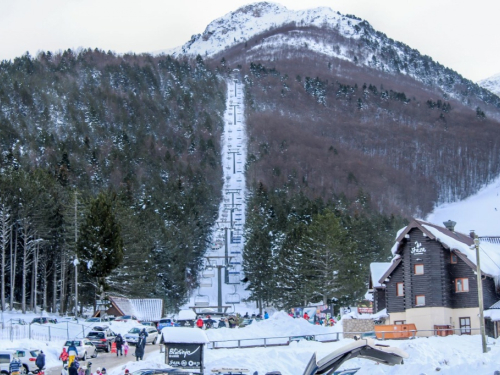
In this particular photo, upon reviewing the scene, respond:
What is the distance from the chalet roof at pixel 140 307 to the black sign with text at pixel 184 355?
42.3 meters

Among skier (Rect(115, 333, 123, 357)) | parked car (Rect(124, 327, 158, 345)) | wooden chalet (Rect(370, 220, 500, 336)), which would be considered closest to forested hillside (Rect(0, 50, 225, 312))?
parked car (Rect(124, 327, 158, 345))

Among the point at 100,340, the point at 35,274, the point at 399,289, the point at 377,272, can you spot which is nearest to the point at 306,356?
the point at 100,340

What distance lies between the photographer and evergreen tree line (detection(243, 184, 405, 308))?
78.2 m

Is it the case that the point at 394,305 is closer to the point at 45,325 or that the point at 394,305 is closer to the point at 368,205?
the point at 45,325

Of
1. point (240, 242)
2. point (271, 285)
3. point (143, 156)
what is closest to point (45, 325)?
point (271, 285)

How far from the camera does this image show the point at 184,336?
2592 cm

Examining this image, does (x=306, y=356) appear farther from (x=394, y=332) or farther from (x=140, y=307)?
(x=140, y=307)

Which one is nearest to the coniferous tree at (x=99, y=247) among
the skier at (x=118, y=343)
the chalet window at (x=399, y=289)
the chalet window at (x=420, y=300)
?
the skier at (x=118, y=343)

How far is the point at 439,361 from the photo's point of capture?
1073 inches

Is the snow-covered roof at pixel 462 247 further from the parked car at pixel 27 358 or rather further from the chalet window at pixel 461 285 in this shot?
the parked car at pixel 27 358

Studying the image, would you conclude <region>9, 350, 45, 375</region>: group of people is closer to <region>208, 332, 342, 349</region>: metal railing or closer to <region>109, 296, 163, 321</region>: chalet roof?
<region>208, 332, 342, 349</region>: metal railing

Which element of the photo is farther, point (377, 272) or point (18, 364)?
point (377, 272)

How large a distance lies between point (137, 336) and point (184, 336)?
23219 millimetres

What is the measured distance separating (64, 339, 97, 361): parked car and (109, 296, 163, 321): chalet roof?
1053 inches
